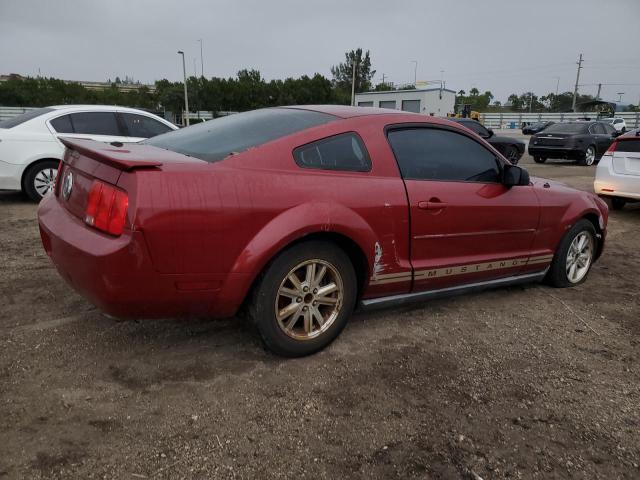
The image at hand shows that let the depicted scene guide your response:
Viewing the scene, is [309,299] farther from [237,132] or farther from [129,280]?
[237,132]

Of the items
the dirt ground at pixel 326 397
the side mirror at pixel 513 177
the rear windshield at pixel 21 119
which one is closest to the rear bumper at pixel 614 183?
the dirt ground at pixel 326 397

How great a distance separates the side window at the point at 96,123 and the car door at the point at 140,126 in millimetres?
152

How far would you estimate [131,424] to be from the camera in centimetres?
231

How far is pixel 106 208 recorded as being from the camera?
2459mm

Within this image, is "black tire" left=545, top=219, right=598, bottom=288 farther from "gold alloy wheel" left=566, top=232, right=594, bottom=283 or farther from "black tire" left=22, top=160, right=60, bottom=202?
"black tire" left=22, top=160, right=60, bottom=202

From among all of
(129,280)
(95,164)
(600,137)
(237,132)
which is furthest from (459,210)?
(600,137)

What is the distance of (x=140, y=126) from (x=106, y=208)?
228 inches

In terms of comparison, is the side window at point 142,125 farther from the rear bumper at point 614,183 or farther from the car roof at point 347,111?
the rear bumper at point 614,183

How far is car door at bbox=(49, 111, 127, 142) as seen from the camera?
7164 mm

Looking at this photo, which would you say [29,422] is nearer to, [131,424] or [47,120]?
[131,424]

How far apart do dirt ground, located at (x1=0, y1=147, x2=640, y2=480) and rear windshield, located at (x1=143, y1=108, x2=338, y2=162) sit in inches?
46.5

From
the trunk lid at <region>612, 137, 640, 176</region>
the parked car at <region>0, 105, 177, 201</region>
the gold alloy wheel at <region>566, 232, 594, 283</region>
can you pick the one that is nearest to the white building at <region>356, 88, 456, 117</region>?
the trunk lid at <region>612, 137, 640, 176</region>

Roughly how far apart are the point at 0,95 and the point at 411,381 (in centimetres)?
6486

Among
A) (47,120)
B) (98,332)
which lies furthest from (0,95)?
(98,332)
